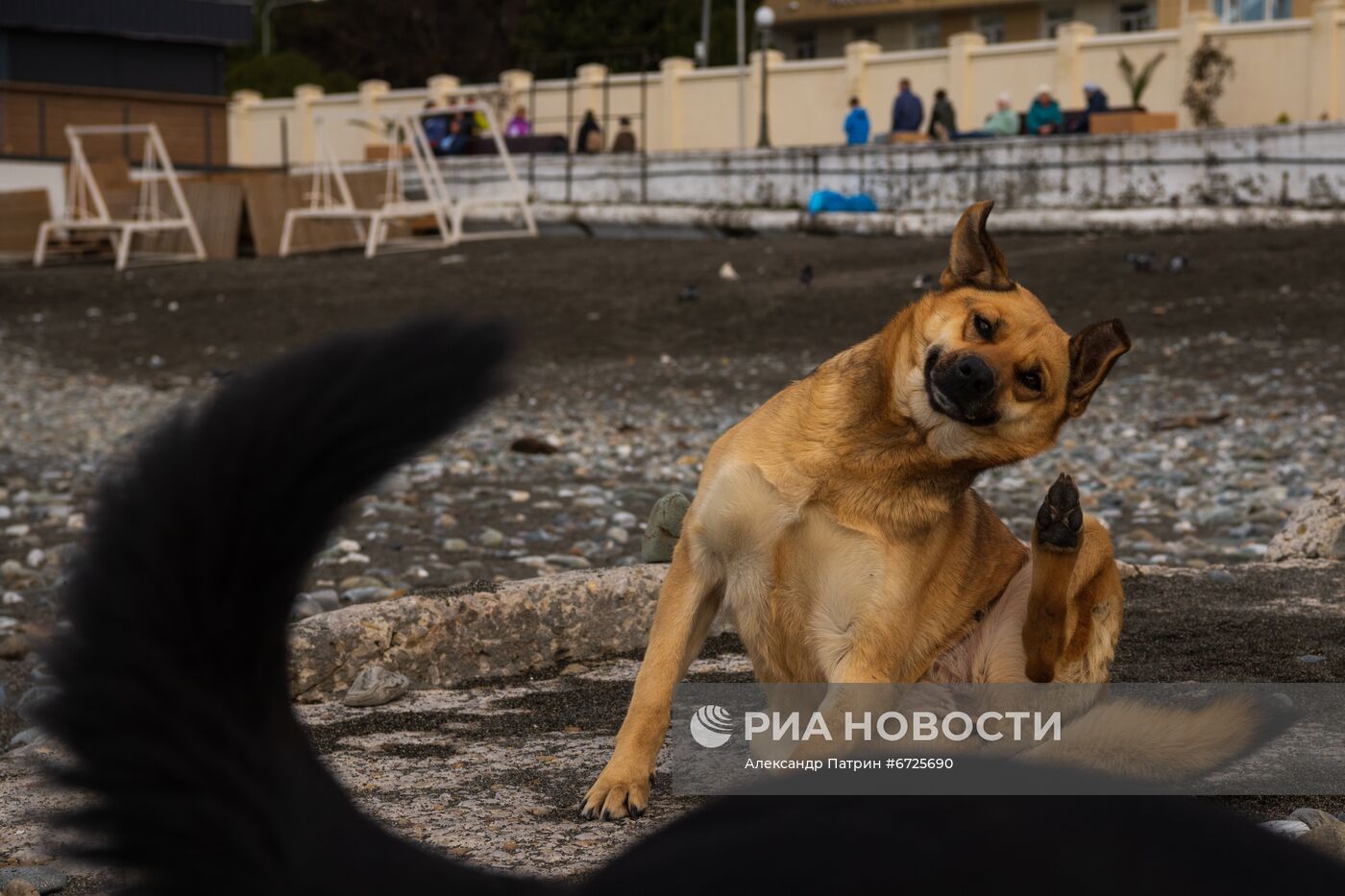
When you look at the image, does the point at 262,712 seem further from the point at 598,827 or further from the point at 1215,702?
the point at 1215,702

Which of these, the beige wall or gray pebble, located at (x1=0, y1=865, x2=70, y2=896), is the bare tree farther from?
gray pebble, located at (x1=0, y1=865, x2=70, y2=896)

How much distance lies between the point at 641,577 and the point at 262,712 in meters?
4.50

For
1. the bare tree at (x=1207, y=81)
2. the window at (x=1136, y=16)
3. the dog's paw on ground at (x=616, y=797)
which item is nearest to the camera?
the dog's paw on ground at (x=616, y=797)

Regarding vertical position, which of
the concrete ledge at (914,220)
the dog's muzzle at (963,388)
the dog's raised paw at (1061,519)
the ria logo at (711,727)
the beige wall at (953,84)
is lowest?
the ria logo at (711,727)

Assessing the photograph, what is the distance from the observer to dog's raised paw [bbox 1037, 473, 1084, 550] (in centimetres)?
369

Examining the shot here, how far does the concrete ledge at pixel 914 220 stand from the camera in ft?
76.0

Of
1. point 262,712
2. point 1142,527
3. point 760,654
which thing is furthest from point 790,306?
point 262,712

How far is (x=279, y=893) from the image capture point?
1.11m

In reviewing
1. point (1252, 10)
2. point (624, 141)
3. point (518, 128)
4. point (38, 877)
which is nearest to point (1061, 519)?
point (38, 877)

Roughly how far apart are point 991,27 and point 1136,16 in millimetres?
4896

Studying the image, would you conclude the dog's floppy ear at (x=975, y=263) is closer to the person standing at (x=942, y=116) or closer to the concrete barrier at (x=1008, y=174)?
the concrete barrier at (x=1008, y=174)

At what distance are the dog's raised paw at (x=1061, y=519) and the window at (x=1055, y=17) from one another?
169 feet

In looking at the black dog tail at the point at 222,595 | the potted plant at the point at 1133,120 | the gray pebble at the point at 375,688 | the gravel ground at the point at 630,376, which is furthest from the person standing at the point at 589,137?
the black dog tail at the point at 222,595

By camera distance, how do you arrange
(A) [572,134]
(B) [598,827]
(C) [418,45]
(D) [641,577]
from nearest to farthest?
1. (B) [598,827]
2. (D) [641,577]
3. (A) [572,134]
4. (C) [418,45]
